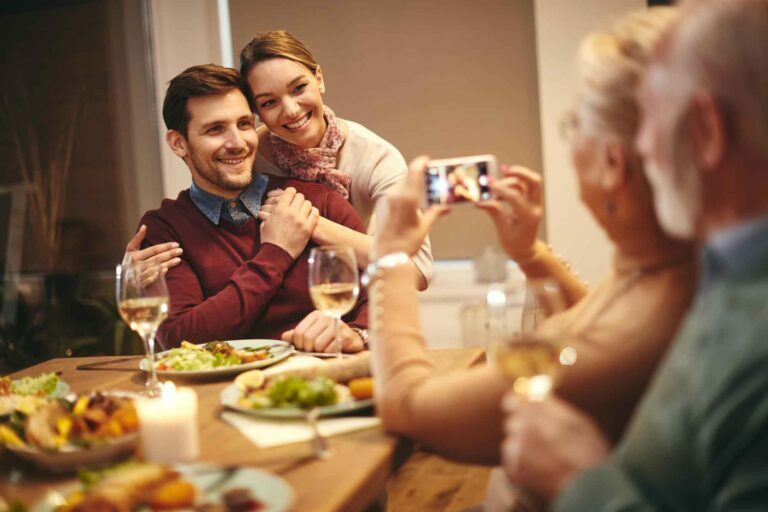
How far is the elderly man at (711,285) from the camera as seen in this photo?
0.80 meters

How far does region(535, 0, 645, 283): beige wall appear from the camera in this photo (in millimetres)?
3812

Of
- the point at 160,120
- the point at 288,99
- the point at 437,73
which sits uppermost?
the point at 437,73

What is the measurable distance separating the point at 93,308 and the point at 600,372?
3.93m

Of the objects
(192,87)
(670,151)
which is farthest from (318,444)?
(192,87)

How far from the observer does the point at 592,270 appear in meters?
3.91

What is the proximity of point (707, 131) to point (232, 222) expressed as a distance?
5.99ft

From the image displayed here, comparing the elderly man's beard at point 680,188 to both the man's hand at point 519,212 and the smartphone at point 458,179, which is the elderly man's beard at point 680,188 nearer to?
the smartphone at point 458,179

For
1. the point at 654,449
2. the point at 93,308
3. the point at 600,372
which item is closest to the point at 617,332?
the point at 600,372

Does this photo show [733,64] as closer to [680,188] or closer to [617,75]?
[680,188]

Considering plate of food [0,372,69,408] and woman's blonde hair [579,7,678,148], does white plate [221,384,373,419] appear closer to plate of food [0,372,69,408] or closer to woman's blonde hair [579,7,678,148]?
plate of food [0,372,69,408]

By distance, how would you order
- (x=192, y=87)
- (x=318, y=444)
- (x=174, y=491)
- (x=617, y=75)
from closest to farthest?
(x=174, y=491)
(x=617, y=75)
(x=318, y=444)
(x=192, y=87)

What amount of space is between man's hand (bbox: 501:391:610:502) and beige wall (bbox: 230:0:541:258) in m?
3.14

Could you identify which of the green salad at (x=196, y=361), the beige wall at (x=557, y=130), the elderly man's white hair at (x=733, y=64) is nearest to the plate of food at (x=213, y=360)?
the green salad at (x=196, y=361)

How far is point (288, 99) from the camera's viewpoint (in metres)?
2.65
